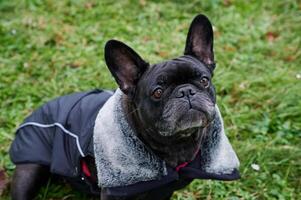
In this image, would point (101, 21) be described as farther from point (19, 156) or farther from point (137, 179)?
point (137, 179)

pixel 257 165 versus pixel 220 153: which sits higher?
pixel 220 153

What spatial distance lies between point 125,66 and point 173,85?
0.27m

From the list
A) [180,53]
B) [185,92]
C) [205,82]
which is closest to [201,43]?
[205,82]

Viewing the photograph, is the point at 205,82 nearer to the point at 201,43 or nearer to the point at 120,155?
the point at 201,43

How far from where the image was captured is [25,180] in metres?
3.11

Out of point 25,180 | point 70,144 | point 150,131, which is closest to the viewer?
point 150,131

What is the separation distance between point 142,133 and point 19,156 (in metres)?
0.88

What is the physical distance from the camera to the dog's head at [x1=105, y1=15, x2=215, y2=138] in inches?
95.3

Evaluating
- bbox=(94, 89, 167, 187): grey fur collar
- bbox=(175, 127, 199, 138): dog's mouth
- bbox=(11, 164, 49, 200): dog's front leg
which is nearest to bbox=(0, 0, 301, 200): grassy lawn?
bbox=(11, 164, 49, 200): dog's front leg

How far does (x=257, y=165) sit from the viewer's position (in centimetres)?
346

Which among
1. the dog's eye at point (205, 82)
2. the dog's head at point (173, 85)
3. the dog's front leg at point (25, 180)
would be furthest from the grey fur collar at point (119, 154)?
the dog's front leg at point (25, 180)

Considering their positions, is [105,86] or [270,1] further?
[270,1]

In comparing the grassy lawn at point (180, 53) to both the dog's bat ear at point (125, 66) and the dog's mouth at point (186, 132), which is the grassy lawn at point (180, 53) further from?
the dog's bat ear at point (125, 66)

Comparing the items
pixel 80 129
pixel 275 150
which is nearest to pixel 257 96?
pixel 275 150
